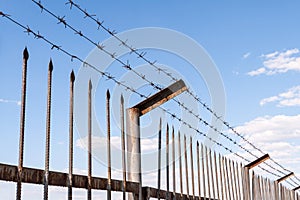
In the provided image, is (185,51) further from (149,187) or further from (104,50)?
(149,187)

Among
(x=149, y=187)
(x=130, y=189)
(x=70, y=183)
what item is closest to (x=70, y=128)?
(x=70, y=183)

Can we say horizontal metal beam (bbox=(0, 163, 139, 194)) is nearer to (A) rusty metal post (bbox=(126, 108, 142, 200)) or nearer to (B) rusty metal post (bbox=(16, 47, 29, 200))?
(B) rusty metal post (bbox=(16, 47, 29, 200))

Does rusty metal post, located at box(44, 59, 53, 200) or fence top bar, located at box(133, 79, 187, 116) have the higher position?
fence top bar, located at box(133, 79, 187, 116)

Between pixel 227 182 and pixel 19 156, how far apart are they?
3.82 m

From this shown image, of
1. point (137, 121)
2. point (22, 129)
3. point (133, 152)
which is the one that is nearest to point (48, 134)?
point (22, 129)

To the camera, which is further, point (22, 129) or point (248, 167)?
point (248, 167)

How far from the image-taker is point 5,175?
2.27 m

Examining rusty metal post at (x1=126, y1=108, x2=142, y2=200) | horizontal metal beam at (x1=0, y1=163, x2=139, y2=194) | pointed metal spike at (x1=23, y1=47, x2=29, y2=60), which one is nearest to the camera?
horizontal metal beam at (x1=0, y1=163, x2=139, y2=194)

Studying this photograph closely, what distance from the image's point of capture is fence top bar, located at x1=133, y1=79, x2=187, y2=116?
394cm

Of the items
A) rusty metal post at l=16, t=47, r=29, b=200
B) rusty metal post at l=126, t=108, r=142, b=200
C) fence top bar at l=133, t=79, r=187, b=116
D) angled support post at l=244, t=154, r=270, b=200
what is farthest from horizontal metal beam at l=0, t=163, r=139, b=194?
angled support post at l=244, t=154, r=270, b=200

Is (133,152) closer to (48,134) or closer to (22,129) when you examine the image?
(48,134)

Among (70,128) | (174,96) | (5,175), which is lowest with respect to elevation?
(5,175)

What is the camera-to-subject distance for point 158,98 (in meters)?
3.99

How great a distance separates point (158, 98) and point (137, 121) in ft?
0.81
